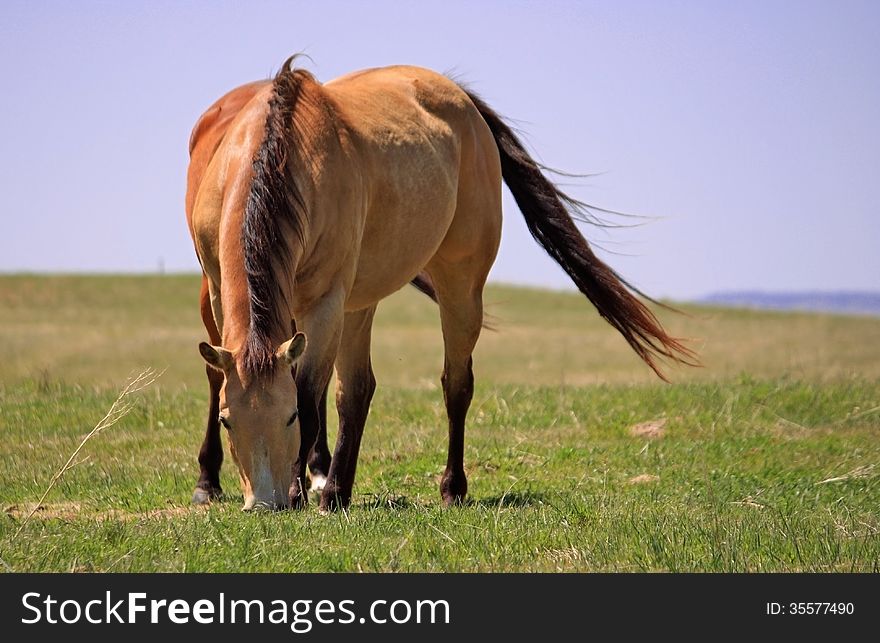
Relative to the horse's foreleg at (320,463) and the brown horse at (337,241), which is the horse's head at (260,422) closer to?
the brown horse at (337,241)

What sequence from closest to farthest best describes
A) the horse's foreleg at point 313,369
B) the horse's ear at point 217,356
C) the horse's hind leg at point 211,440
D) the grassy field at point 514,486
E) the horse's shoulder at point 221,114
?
the grassy field at point 514,486 < the horse's ear at point 217,356 < the horse's foreleg at point 313,369 < the horse's shoulder at point 221,114 < the horse's hind leg at point 211,440

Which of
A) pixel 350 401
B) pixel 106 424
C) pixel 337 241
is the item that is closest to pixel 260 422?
pixel 337 241

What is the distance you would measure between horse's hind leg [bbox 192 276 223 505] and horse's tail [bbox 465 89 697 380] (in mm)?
2338

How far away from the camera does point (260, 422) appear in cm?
520

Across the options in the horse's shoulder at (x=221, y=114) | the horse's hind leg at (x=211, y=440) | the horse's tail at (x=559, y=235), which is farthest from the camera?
the horse's tail at (x=559, y=235)

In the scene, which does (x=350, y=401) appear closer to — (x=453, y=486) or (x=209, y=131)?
(x=453, y=486)

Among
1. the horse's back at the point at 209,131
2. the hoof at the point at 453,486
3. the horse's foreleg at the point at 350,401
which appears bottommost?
the hoof at the point at 453,486

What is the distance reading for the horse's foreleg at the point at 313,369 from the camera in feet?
19.5

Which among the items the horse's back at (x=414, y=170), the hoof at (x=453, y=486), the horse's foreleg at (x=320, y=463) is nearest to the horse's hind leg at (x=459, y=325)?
the horse's back at (x=414, y=170)

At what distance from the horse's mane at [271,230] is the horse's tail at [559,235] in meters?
2.51

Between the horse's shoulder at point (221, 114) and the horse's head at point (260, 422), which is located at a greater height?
the horse's shoulder at point (221, 114)

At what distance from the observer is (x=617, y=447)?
8.52 metres

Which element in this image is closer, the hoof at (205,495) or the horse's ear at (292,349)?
the horse's ear at (292,349)

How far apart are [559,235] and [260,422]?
3.81 m
